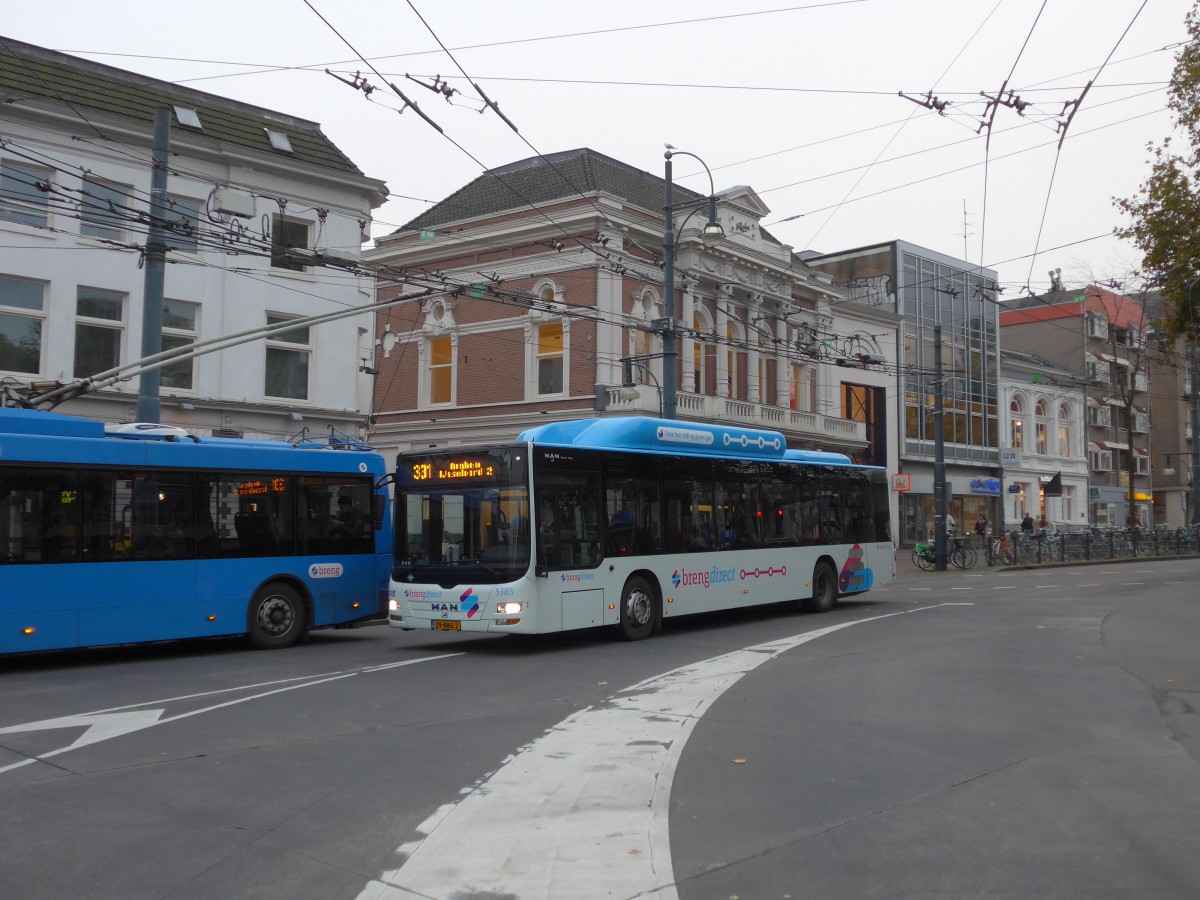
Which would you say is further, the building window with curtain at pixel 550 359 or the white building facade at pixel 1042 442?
the white building facade at pixel 1042 442

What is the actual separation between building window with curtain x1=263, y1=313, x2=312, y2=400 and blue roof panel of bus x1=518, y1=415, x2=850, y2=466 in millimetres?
11853

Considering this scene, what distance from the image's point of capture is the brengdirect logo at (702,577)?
16.8m

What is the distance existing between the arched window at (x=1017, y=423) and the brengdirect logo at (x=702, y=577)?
45.3m

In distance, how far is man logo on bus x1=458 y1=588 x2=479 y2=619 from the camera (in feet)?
46.6

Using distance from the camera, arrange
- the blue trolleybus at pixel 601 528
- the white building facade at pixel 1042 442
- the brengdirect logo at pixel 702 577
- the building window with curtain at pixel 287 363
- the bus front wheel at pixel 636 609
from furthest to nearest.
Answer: the white building facade at pixel 1042 442 < the building window with curtain at pixel 287 363 < the brengdirect logo at pixel 702 577 < the bus front wheel at pixel 636 609 < the blue trolleybus at pixel 601 528

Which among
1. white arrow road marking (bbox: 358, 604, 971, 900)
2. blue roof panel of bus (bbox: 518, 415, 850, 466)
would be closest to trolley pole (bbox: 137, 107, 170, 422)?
blue roof panel of bus (bbox: 518, 415, 850, 466)

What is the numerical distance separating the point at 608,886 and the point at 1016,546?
35841mm

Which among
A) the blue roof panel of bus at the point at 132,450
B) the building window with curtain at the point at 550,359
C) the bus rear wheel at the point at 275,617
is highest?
the building window with curtain at the point at 550,359

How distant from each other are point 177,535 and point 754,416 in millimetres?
27163

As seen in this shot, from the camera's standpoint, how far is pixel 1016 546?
38.0 metres

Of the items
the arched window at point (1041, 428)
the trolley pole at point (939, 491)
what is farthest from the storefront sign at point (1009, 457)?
the trolley pole at point (939, 491)

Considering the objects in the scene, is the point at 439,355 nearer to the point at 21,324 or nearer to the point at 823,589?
the point at 21,324

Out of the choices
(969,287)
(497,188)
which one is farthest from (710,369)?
(969,287)

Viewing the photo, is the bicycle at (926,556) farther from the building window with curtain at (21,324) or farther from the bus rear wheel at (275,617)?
the building window with curtain at (21,324)
